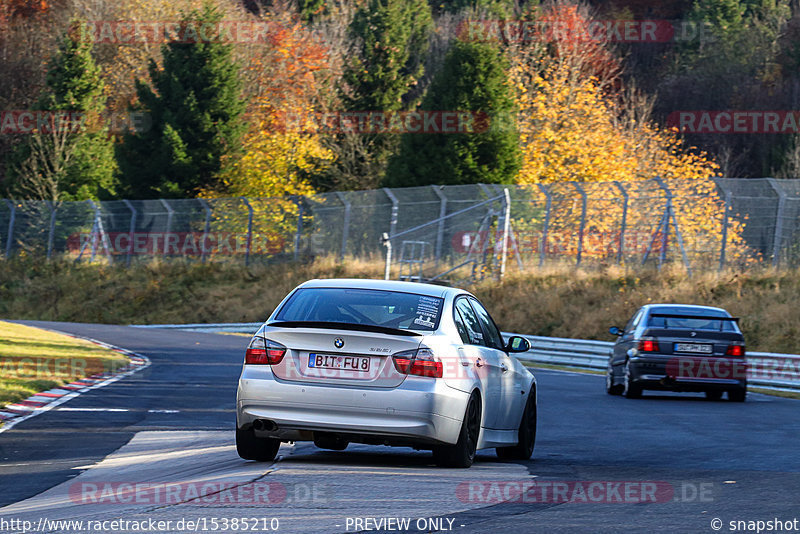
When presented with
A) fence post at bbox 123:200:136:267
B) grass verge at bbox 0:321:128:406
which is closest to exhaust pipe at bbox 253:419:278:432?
grass verge at bbox 0:321:128:406

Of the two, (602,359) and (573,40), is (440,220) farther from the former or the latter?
(573,40)

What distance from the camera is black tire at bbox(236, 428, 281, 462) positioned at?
32.0 feet

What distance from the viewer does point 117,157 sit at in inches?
2147

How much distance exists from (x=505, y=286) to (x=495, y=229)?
1.93 m

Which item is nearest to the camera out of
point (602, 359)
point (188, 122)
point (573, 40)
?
point (602, 359)

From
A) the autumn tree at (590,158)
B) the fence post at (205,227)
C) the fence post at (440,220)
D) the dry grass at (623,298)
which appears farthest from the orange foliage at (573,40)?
the dry grass at (623,298)

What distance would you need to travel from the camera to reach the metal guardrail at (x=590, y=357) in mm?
24797

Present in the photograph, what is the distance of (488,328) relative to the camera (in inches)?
443

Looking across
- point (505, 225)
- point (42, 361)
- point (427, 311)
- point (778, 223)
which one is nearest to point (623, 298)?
point (778, 223)

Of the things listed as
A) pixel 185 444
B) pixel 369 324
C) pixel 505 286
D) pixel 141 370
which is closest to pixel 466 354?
pixel 369 324

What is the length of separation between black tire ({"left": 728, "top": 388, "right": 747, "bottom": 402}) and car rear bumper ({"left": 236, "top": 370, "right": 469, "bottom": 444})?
36.9 feet

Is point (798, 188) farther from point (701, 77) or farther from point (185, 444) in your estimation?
point (701, 77)

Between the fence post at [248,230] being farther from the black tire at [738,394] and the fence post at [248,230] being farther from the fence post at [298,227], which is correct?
the black tire at [738,394]

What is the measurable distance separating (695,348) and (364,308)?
10705mm
